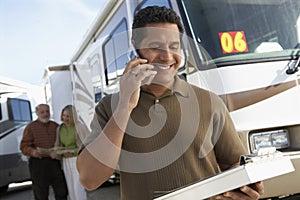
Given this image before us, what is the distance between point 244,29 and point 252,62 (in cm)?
28

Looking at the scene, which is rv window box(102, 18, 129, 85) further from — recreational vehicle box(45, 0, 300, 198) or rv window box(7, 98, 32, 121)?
rv window box(7, 98, 32, 121)

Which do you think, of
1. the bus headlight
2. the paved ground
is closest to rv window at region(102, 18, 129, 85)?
the bus headlight

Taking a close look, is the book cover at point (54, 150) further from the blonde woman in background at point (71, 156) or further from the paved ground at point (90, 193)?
the paved ground at point (90, 193)

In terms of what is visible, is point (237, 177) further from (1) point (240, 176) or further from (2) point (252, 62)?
(2) point (252, 62)

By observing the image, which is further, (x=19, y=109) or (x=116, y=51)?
(x=19, y=109)

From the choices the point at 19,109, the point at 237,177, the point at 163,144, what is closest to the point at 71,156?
the point at 163,144

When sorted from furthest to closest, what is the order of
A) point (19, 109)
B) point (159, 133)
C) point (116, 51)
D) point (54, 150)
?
point (19, 109), point (54, 150), point (116, 51), point (159, 133)

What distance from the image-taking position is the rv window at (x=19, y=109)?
9.01 meters

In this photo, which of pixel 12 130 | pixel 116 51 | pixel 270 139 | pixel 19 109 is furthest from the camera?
pixel 19 109

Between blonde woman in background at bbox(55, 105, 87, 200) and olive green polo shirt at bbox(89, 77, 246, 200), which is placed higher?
olive green polo shirt at bbox(89, 77, 246, 200)

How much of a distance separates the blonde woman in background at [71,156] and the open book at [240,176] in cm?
429

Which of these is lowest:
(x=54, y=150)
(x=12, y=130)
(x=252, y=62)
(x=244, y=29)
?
(x=54, y=150)

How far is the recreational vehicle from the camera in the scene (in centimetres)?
300

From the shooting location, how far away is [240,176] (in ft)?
2.91
